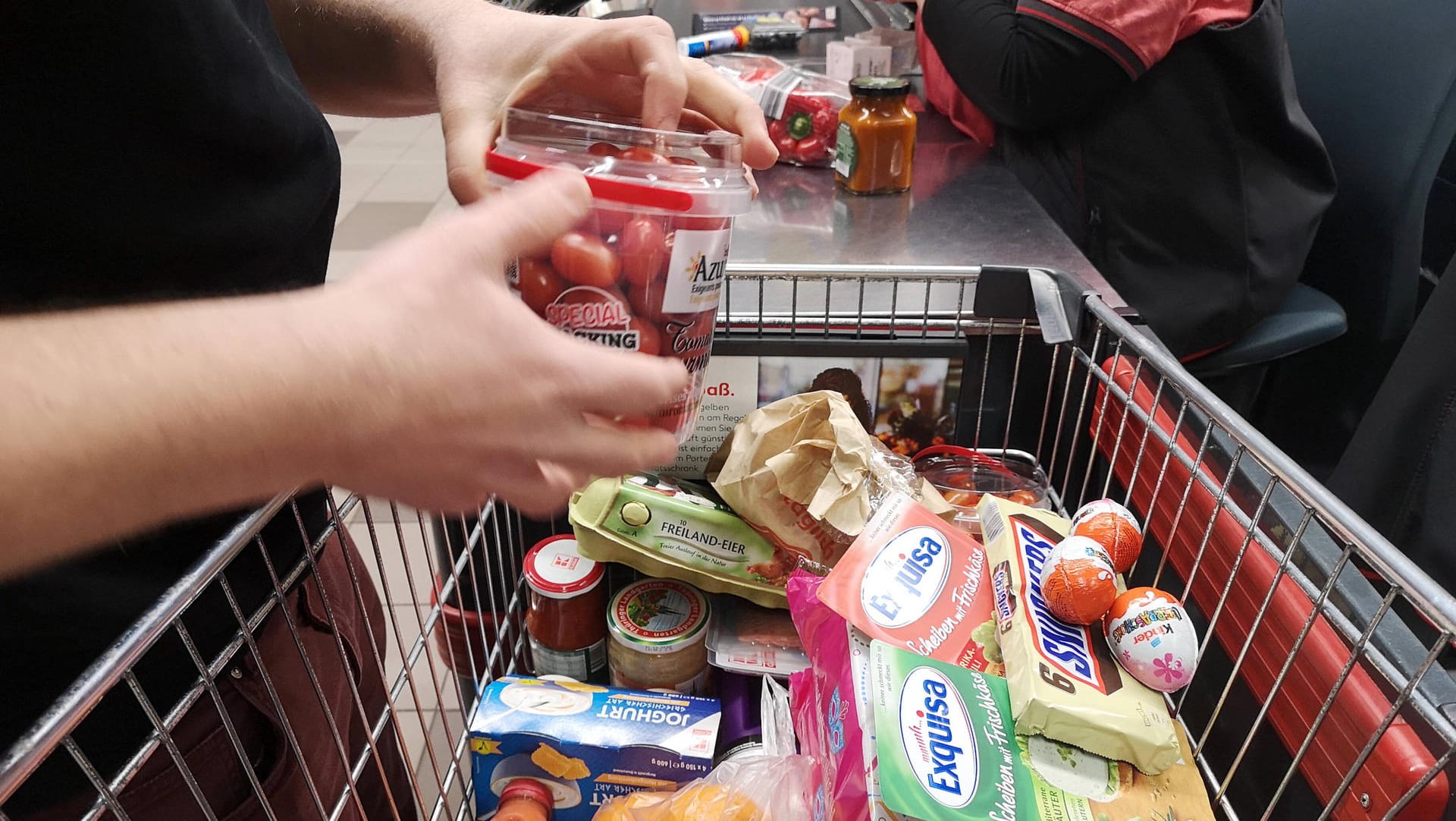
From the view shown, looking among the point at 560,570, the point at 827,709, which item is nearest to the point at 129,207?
the point at 560,570

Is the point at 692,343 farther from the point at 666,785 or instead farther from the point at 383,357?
the point at 666,785

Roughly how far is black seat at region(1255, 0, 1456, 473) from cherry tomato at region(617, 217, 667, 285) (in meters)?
1.50

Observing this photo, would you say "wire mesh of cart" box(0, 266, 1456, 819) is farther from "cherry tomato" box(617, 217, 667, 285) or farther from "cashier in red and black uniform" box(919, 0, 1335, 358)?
"cashier in red and black uniform" box(919, 0, 1335, 358)

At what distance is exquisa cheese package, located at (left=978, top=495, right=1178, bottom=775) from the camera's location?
63cm

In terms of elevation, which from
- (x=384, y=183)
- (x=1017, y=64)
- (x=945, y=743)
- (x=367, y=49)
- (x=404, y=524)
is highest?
(x=367, y=49)

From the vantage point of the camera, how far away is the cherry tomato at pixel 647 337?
0.55 metres

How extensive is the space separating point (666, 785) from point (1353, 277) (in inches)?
65.6

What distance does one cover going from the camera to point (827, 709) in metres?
0.76

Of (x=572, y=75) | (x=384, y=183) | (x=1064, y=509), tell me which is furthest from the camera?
(x=384, y=183)

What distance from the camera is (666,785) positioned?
2.73 feet

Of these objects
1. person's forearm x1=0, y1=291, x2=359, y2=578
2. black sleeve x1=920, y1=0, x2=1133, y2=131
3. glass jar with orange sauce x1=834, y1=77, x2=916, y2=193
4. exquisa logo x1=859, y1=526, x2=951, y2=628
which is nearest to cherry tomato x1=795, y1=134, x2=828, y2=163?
glass jar with orange sauce x1=834, y1=77, x2=916, y2=193

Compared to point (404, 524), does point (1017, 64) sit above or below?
above

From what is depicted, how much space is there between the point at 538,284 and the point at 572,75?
0.30m

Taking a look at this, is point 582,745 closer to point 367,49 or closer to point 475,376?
Answer: point 475,376
